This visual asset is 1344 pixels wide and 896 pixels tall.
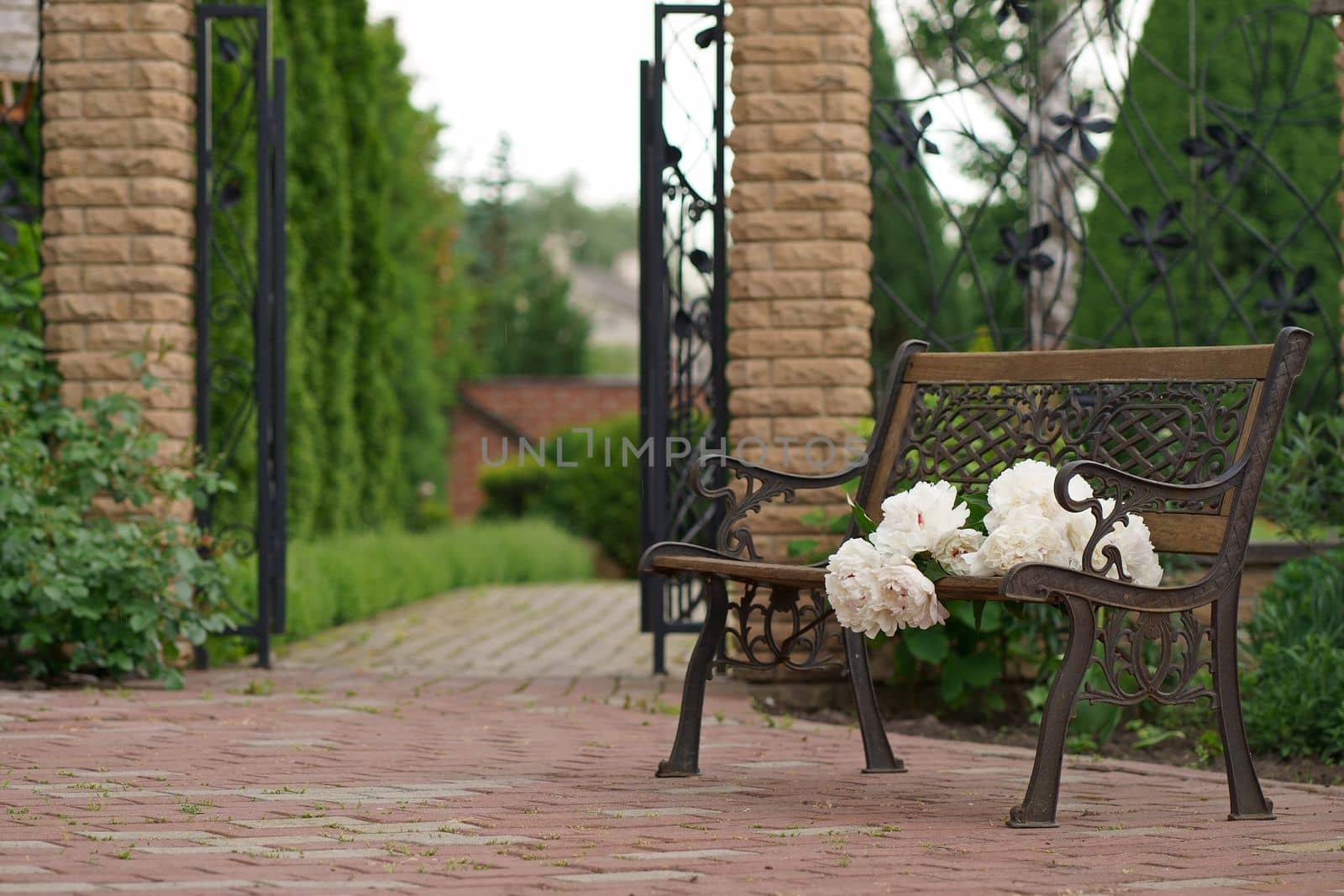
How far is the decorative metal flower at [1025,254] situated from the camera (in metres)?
5.88

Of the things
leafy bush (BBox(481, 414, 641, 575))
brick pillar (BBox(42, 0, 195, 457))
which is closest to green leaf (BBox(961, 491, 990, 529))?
brick pillar (BBox(42, 0, 195, 457))

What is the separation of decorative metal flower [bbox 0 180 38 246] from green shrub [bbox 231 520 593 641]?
179 cm

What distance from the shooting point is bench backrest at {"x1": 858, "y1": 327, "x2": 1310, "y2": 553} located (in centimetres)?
362

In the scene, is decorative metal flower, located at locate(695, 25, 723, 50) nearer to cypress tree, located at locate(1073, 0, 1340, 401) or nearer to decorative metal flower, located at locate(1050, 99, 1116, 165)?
decorative metal flower, located at locate(1050, 99, 1116, 165)

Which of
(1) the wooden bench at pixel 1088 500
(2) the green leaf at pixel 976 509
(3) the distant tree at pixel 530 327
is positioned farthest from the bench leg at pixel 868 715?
(3) the distant tree at pixel 530 327

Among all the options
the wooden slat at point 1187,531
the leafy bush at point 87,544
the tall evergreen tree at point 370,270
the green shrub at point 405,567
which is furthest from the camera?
the tall evergreen tree at point 370,270

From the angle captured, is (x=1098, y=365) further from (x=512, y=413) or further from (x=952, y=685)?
→ (x=512, y=413)

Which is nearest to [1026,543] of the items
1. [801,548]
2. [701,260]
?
[801,548]

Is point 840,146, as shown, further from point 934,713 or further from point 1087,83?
point 1087,83

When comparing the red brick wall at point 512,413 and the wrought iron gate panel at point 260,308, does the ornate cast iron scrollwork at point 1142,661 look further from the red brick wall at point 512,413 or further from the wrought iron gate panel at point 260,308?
the red brick wall at point 512,413

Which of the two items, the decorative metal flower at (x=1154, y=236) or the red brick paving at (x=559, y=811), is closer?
the red brick paving at (x=559, y=811)

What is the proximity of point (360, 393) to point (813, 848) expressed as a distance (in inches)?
365

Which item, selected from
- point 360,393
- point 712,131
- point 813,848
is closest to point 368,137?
point 360,393

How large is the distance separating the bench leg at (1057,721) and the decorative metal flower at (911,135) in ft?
9.79
